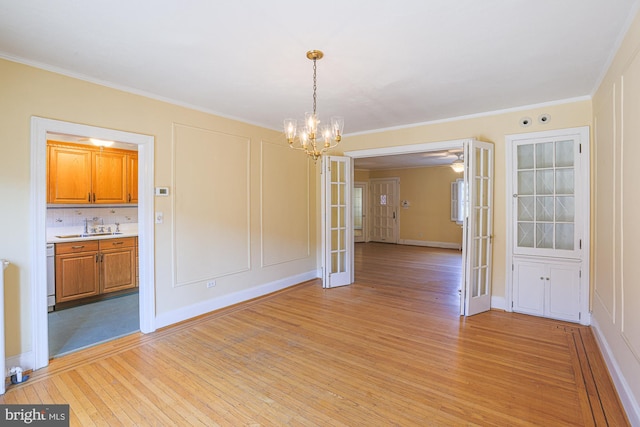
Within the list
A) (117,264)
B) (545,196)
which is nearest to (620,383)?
(545,196)

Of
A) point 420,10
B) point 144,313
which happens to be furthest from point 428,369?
point 144,313

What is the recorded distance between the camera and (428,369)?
276cm

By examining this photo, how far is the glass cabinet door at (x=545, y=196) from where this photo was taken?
3871 mm

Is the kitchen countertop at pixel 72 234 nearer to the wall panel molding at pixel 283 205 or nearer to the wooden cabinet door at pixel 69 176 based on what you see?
the wooden cabinet door at pixel 69 176

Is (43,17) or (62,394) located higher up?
(43,17)

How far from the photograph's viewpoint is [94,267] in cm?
462

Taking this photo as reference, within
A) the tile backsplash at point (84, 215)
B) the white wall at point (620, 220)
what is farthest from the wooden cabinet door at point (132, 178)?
the white wall at point (620, 220)

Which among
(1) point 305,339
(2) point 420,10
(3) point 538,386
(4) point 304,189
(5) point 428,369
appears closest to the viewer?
(2) point 420,10

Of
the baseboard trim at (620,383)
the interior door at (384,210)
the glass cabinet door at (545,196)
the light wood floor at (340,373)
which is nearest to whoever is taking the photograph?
the baseboard trim at (620,383)

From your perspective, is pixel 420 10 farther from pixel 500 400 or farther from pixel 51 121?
pixel 51 121

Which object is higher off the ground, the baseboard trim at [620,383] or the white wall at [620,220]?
the white wall at [620,220]

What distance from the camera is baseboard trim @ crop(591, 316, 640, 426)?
2006mm

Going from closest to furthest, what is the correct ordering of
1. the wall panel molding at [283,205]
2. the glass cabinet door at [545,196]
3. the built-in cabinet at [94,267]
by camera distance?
the glass cabinet door at [545,196] < the built-in cabinet at [94,267] < the wall panel molding at [283,205]

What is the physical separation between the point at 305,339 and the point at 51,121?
3.22 metres
